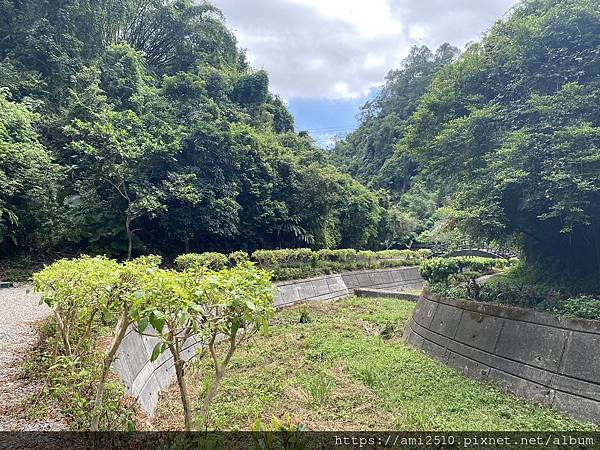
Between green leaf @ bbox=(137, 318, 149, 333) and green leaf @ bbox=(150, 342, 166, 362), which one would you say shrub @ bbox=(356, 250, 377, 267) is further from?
green leaf @ bbox=(137, 318, 149, 333)

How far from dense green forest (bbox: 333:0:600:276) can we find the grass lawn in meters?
2.70

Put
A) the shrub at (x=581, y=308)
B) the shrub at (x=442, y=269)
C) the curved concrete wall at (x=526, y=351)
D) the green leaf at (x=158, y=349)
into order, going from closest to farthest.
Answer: the green leaf at (x=158, y=349) → the curved concrete wall at (x=526, y=351) → the shrub at (x=581, y=308) → the shrub at (x=442, y=269)

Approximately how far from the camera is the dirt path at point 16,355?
2.95 metres

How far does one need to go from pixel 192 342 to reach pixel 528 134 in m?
6.81

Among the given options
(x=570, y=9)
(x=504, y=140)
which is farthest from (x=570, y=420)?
(x=570, y=9)

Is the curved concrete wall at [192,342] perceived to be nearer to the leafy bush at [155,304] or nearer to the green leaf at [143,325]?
the leafy bush at [155,304]

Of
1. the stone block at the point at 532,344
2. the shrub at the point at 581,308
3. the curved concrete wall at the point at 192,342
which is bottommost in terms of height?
the curved concrete wall at the point at 192,342

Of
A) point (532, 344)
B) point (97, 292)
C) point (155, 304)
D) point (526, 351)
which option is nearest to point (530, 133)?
point (532, 344)

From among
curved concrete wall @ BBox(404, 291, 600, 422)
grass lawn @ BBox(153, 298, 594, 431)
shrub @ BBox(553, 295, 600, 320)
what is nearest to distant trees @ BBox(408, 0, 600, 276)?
shrub @ BBox(553, 295, 600, 320)

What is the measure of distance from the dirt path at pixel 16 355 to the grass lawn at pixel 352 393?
1.35m

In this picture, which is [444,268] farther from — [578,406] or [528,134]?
[578,406]

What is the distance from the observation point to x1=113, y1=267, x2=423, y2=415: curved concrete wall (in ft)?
15.1

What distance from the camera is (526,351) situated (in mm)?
4961

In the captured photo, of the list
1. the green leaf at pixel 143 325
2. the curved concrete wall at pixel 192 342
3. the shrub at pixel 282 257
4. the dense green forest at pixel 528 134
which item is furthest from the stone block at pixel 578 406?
the shrub at pixel 282 257
